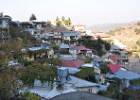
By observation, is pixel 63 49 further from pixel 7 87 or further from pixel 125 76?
pixel 7 87

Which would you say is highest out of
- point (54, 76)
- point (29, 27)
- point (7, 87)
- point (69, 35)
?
point (29, 27)

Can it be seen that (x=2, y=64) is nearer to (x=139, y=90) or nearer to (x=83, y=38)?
(x=139, y=90)

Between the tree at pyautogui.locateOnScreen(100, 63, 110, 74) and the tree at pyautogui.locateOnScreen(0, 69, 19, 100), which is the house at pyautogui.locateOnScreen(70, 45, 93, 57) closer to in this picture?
the tree at pyautogui.locateOnScreen(100, 63, 110, 74)

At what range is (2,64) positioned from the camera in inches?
622

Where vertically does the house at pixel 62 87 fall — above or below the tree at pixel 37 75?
below

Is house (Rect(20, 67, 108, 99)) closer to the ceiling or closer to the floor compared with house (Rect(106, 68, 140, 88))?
closer to the ceiling

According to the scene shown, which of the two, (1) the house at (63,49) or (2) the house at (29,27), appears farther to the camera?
(2) the house at (29,27)

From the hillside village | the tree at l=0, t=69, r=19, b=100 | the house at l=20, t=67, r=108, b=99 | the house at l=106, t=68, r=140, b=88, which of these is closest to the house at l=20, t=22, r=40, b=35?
the hillside village

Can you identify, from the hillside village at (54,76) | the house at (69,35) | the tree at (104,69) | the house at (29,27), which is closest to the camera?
the hillside village at (54,76)

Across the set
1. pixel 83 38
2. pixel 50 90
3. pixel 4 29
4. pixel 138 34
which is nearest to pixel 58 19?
pixel 83 38

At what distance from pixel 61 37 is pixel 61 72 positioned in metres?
20.9

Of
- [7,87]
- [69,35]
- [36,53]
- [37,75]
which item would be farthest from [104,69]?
[69,35]

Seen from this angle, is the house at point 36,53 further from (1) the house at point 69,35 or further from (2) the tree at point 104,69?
(1) the house at point 69,35

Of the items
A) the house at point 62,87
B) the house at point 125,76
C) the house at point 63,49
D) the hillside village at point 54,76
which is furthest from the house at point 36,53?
the house at point 62,87
